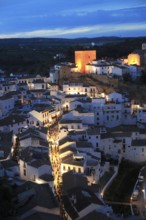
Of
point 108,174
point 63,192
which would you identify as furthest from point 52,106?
point 63,192

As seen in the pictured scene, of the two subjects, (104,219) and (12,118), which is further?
(12,118)

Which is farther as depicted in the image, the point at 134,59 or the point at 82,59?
the point at 82,59

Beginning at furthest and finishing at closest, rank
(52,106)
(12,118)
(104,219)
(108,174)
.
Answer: (52,106) < (12,118) < (108,174) < (104,219)

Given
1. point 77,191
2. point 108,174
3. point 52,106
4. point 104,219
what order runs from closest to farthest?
point 104,219
point 77,191
point 108,174
point 52,106

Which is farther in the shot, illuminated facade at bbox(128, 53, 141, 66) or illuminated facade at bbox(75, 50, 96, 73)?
illuminated facade at bbox(75, 50, 96, 73)

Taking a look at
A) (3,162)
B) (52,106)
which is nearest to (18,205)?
(3,162)

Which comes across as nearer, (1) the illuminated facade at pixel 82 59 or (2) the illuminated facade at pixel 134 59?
(2) the illuminated facade at pixel 134 59

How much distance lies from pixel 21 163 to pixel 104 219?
5828 mm

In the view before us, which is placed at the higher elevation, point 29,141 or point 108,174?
point 29,141

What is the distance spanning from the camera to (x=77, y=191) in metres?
17.1

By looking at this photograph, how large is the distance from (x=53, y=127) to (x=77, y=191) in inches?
454

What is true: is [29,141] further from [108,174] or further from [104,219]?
[104,219]

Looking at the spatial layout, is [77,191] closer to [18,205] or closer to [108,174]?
[18,205]

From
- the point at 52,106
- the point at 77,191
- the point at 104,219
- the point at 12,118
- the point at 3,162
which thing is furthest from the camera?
the point at 52,106
